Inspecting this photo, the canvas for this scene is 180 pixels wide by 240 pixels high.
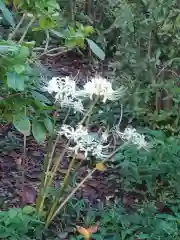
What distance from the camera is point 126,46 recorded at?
4.30 metres

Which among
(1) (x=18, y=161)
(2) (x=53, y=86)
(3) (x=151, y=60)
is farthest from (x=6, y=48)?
(3) (x=151, y=60)

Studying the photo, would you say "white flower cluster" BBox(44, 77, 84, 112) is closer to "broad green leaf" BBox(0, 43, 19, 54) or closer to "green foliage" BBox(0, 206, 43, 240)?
"green foliage" BBox(0, 206, 43, 240)

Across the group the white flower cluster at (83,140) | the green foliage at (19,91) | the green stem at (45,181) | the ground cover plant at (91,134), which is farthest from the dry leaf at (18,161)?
the green foliage at (19,91)

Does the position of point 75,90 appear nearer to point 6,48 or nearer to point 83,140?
point 83,140

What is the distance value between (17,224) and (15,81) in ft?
4.52

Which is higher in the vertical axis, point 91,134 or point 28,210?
point 91,134

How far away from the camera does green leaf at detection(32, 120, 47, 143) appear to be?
79.4 inches

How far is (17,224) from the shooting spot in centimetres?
289

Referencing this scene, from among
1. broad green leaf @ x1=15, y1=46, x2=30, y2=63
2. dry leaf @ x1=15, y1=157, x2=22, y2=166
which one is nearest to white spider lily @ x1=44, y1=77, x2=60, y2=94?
broad green leaf @ x1=15, y1=46, x2=30, y2=63

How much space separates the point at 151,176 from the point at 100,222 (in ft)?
1.62

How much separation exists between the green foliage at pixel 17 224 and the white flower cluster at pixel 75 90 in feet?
2.23

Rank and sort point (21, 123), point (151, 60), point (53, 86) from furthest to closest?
point (151, 60) < point (53, 86) < point (21, 123)

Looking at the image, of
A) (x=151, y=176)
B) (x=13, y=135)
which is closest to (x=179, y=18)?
(x=151, y=176)

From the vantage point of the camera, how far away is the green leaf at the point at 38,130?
202 centimetres
